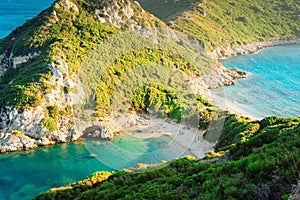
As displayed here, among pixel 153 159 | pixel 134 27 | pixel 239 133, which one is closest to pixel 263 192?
pixel 239 133

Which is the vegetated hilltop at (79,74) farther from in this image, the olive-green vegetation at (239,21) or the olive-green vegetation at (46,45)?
the olive-green vegetation at (239,21)

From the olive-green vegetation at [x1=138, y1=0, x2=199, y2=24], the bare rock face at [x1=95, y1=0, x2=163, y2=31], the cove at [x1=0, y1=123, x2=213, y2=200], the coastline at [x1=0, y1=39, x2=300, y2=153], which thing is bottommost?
the cove at [x1=0, y1=123, x2=213, y2=200]

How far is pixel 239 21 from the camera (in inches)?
3467

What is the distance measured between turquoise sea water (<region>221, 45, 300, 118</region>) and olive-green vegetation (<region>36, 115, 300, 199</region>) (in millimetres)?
29391

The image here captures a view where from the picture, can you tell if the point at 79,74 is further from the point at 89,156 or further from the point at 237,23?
the point at 237,23

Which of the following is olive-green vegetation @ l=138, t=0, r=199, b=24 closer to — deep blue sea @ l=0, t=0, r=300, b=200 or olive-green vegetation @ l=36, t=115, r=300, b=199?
deep blue sea @ l=0, t=0, r=300, b=200

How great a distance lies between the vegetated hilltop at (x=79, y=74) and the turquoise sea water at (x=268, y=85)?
671 cm

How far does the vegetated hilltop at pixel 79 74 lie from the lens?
3266 cm

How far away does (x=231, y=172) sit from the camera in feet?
37.6

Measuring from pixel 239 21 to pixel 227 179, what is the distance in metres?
→ 82.9

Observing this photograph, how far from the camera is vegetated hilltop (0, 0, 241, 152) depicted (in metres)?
32.7

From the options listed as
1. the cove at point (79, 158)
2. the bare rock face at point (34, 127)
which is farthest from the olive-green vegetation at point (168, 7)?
the cove at point (79, 158)

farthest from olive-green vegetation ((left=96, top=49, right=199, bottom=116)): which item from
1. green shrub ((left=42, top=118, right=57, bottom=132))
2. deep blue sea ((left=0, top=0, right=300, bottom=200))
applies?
green shrub ((left=42, top=118, right=57, bottom=132))

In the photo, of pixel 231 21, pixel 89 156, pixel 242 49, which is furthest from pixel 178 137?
pixel 231 21
